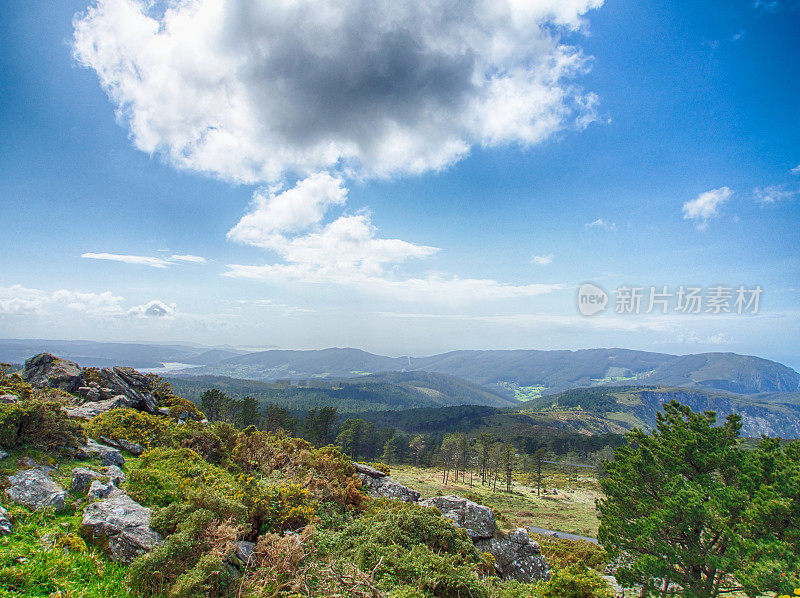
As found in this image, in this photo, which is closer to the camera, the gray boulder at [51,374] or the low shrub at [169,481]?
the low shrub at [169,481]

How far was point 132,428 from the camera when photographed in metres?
21.3

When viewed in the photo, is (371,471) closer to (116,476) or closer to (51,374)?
(116,476)

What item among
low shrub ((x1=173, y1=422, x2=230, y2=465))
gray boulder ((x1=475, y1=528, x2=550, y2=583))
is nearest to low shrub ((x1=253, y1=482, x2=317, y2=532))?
low shrub ((x1=173, y1=422, x2=230, y2=465))

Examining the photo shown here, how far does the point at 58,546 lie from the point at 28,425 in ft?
27.4

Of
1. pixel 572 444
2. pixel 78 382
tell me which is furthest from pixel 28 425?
pixel 572 444

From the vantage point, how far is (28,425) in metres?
13.6

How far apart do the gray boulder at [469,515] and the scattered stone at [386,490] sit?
3704 millimetres

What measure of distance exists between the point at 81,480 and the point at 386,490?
60.8ft

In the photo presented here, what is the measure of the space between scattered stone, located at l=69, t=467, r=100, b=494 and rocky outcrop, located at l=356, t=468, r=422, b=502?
53.7 feet

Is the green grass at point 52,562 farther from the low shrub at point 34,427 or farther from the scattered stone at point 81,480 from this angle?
the low shrub at point 34,427

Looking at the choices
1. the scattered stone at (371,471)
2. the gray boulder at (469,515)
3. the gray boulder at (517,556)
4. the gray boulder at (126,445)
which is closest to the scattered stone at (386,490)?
the scattered stone at (371,471)

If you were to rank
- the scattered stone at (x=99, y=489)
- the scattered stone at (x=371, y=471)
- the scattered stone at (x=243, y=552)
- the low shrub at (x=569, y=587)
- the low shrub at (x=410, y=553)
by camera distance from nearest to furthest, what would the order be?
1. the low shrub at (x=410, y=553)
2. the scattered stone at (x=243, y=552)
3. the low shrub at (x=569, y=587)
4. the scattered stone at (x=99, y=489)
5. the scattered stone at (x=371, y=471)

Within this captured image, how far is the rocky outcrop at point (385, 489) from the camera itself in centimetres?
2473

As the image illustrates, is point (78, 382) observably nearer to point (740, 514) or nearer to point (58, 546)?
point (58, 546)
